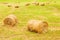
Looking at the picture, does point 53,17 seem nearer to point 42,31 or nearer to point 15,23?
point 15,23

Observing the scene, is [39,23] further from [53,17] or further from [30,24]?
[53,17]

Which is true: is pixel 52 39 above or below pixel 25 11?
below

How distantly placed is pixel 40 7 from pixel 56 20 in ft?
21.9

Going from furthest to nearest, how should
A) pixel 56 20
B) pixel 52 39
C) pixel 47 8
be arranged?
pixel 47 8 → pixel 56 20 → pixel 52 39

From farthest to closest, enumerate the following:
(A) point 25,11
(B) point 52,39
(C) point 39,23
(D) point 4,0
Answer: (D) point 4,0
(A) point 25,11
(C) point 39,23
(B) point 52,39

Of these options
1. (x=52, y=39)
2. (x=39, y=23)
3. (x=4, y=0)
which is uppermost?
(x=4, y=0)

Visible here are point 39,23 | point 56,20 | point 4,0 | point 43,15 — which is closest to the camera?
point 39,23

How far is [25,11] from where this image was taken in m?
23.2

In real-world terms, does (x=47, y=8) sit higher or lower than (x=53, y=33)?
higher

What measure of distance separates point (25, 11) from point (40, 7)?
2927mm

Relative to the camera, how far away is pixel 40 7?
25609 mm

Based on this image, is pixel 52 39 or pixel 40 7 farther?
pixel 40 7

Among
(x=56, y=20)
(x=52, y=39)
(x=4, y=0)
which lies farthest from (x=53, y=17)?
(x=4, y=0)

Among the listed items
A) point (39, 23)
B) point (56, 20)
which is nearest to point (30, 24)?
point (39, 23)
